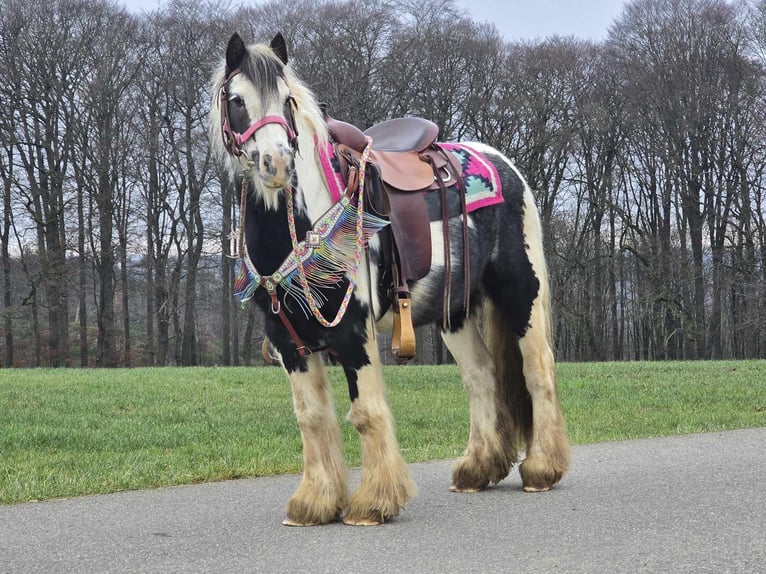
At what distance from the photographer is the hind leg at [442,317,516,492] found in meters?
5.85

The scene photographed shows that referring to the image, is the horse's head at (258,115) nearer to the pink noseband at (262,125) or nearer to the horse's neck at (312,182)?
the pink noseband at (262,125)

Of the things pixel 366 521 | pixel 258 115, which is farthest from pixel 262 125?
pixel 366 521

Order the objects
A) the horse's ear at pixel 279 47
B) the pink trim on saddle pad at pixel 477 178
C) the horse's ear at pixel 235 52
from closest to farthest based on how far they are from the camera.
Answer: the horse's ear at pixel 235 52 → the horse's ear at pixel 279 47 → the pink trim on saddle pad at pixel 477 178

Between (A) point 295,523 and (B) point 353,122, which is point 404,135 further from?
(B) point 353,122

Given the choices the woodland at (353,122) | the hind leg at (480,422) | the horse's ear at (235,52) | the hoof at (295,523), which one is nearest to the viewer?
the horse's ear at (235,52)

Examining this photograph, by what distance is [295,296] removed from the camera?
4.74 metres

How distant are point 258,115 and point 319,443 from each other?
70.6 inches

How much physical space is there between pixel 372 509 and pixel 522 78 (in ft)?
106

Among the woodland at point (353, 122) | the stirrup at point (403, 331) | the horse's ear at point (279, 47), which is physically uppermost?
the woodland at point (353, 122)

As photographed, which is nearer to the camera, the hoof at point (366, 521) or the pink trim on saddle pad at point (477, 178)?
the hoof at point (366, 521)

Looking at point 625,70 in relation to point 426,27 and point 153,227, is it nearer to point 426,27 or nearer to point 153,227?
point 426,27

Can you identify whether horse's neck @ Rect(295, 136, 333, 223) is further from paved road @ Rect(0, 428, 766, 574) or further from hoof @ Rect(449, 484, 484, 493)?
hoof @ Rect(449, 484, 484, 493)

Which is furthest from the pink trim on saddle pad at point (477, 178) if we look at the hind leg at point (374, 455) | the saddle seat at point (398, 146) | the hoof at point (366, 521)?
the hoof at point (366, 521)

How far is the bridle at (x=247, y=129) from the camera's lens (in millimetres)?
4398
